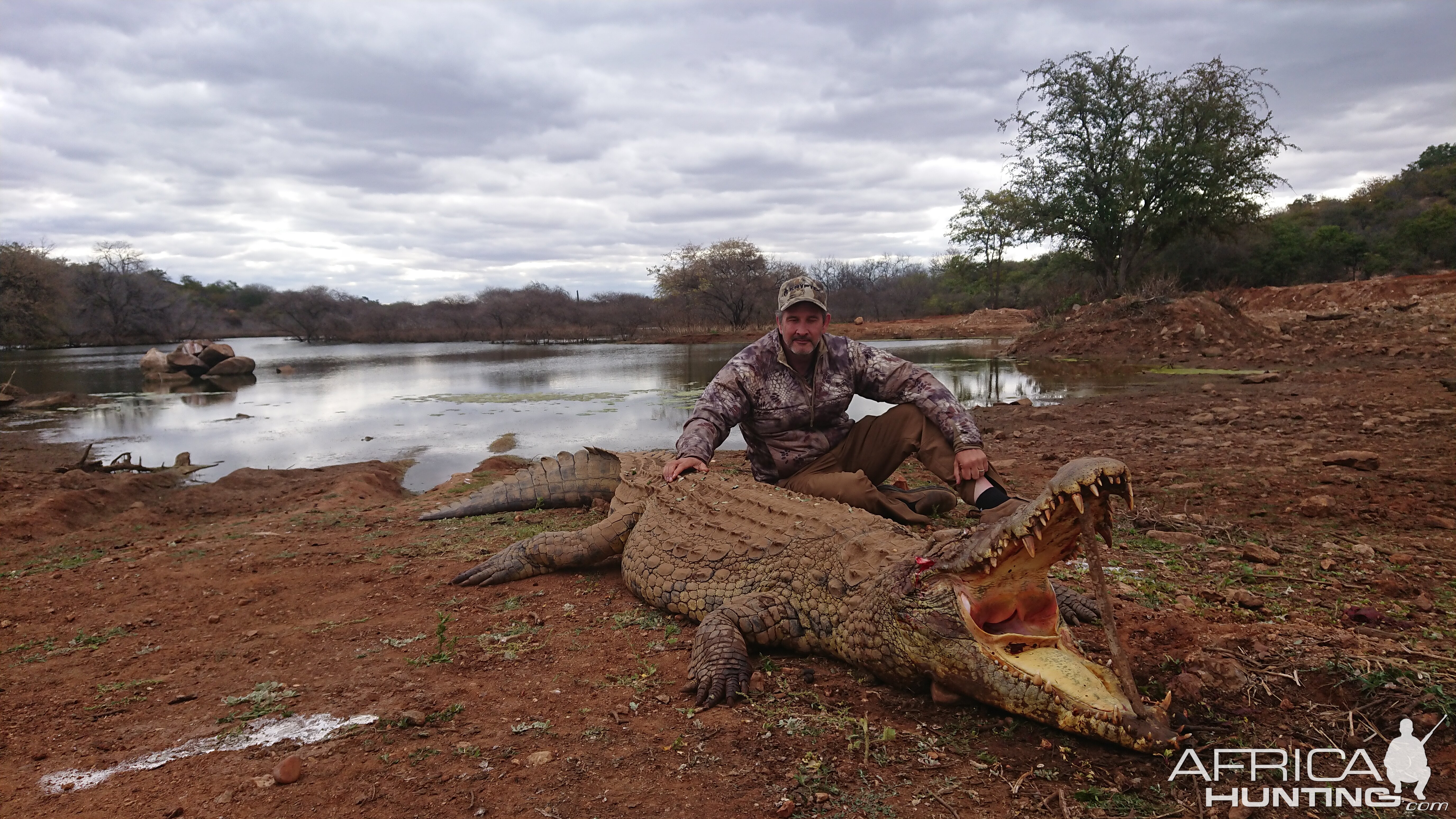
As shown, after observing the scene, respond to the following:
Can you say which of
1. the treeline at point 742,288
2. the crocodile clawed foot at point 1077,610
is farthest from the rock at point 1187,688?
the treeline at point 742,288

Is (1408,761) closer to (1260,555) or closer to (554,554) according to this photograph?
(1260,555)

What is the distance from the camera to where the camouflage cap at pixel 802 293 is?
4.12 meters

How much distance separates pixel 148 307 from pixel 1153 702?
56.8 m

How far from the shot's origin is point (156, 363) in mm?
22641

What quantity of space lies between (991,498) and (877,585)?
1.56 m

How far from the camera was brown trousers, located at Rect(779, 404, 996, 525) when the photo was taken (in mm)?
4016

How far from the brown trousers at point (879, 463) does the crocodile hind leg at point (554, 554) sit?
3.78 feet

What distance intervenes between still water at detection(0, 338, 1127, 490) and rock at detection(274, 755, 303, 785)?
5.94m

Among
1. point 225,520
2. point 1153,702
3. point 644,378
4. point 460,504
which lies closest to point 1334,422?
point 1153,702

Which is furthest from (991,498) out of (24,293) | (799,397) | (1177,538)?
(24,293)

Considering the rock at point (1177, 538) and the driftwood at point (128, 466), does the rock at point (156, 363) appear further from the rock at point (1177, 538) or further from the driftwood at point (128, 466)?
the rock at point (1177, 538)

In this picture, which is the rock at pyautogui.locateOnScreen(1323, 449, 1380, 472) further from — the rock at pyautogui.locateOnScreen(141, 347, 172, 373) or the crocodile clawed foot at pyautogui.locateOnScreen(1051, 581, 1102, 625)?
the rock at pyautogui.locateOnScreen(141, 347, 172, 373)

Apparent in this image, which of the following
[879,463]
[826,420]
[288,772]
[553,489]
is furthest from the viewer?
[553,489]

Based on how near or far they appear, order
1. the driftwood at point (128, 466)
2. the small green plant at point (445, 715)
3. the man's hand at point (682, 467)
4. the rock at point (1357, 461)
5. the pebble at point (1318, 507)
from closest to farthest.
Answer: the small green plant at point (445, 715), the pebble at point (1318, 507), the man's hand at point (682, 467), the rock at point (1357, 461), the driftwood at point (128, 466)
